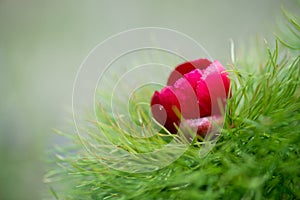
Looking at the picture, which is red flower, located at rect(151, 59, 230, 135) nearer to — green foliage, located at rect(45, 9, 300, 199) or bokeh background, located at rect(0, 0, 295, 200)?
green foliage, located at rect(45, 9, 300, 199)

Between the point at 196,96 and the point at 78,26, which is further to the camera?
the point at 78,26

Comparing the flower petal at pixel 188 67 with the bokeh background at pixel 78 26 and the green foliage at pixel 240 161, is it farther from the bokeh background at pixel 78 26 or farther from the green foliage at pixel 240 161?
the bokeh background at pixel 78 26

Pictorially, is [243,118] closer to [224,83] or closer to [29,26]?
[224,83]

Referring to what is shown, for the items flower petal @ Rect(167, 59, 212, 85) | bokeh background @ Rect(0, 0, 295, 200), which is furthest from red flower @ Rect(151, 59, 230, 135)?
bokeh background @ Rect(0, 0, 295, 200)

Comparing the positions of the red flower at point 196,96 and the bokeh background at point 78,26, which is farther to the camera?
the bokeh background at point 78,26

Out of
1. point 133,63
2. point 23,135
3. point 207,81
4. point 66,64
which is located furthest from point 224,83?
point 66,64

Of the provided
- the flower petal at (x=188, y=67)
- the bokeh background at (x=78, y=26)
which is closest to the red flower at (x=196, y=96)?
the flower petal at (x=188, y=67)

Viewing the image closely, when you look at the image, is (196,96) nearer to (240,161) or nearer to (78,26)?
(240,161)

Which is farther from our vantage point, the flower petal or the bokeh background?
the bokeh background

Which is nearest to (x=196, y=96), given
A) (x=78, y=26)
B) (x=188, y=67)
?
(x=188, y=67)
